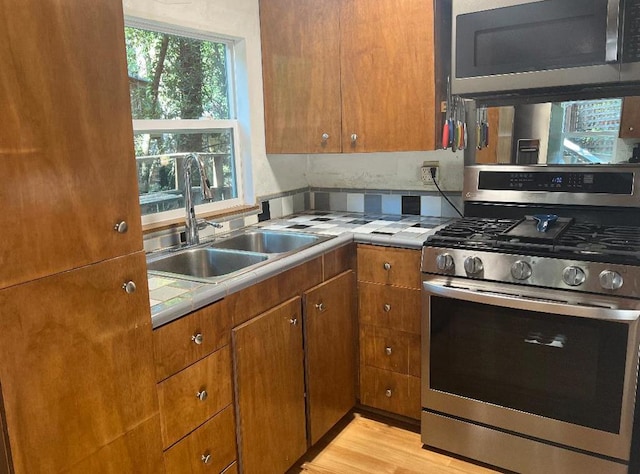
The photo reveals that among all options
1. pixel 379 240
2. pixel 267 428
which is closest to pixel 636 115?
pixel 379 240

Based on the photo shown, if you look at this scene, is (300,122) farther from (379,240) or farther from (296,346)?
(296,346)

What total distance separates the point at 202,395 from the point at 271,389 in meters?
0.37

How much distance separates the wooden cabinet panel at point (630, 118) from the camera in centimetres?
210

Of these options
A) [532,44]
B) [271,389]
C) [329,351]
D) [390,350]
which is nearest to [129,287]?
[271,389]

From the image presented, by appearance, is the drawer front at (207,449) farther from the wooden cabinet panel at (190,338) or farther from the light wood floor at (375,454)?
the light wood floor at (375,454)

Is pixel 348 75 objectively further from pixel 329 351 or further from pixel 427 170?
pixel 329 351

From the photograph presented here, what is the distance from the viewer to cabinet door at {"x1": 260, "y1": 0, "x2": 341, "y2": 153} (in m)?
2.53

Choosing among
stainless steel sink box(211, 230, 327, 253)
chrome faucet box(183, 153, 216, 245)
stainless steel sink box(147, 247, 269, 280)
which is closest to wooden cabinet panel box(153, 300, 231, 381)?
stainless steel sink box(147, 247, 269, 280)

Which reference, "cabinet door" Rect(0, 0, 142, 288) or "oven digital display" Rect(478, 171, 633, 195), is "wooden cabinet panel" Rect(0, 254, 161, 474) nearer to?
"cabinet door" Rect(0, 0, 142, 288)

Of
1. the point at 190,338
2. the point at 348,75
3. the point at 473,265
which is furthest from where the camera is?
the point at 348,75

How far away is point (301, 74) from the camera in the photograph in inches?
103

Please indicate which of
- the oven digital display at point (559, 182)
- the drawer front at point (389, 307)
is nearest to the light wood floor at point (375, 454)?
the drawer front at point (389, 307)

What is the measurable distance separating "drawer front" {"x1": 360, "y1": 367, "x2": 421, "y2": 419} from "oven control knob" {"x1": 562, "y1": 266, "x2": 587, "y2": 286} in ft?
2.70

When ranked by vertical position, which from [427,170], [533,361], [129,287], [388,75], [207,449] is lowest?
[207,449]
